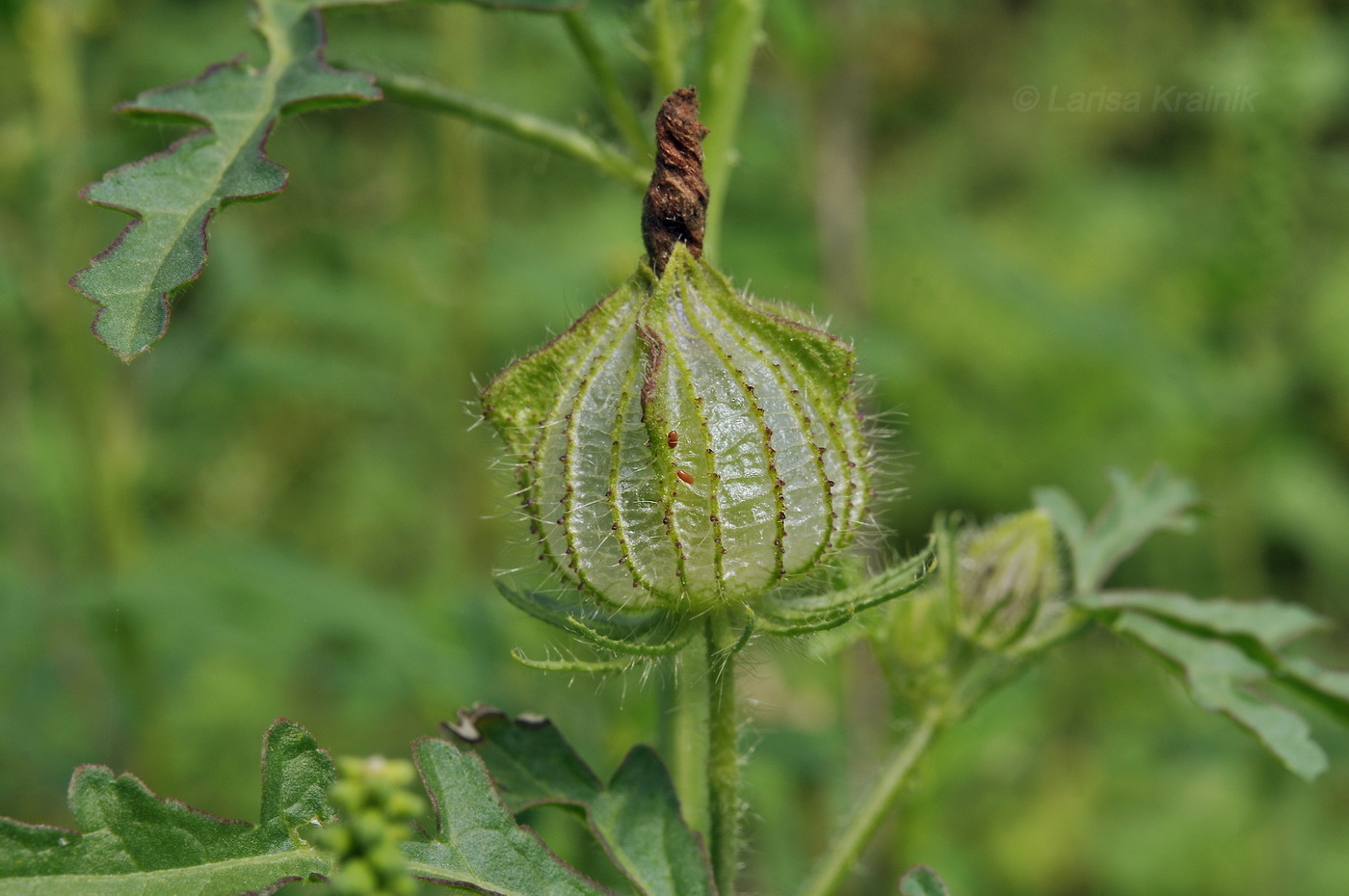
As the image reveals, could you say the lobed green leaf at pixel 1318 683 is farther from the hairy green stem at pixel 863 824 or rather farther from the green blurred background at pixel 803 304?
the green blurred background at pixel 803 304

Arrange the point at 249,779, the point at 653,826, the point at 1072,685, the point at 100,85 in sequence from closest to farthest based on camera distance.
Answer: the point at 653,826, the point at 100,85, the point at 249,779, the point at 1072,685

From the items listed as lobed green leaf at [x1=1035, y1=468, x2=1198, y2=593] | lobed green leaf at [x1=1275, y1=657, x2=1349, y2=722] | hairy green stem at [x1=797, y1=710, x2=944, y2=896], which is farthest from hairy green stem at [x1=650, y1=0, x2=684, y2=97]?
lobed green leaf at [x1=1275, y1=657, x2=1349, y2=722]

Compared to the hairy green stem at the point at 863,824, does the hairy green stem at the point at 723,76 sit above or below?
above

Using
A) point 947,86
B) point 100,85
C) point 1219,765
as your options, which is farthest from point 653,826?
point 947,86

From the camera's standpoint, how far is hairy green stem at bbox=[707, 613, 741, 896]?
1.59 metres

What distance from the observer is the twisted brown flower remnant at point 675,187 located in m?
1.42

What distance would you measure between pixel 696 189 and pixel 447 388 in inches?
144

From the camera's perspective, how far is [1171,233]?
21.5 ft

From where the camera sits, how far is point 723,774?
1614 millimetres

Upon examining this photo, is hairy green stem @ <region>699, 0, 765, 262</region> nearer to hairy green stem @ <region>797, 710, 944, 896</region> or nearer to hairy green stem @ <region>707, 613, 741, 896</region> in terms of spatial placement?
hairy green stem @ <region>707, 613, 741, 896</region>

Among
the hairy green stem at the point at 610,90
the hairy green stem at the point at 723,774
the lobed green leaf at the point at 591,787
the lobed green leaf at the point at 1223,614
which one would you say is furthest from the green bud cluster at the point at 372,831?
the lobed green leaf at the point at 1223,614

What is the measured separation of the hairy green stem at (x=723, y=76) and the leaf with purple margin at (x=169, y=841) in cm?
94

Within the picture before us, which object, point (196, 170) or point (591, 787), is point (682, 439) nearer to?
point (591, 787)

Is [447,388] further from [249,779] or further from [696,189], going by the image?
[696,189]
